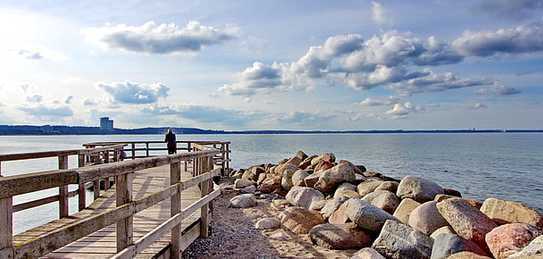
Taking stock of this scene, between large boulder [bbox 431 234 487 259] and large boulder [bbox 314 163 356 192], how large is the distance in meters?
→ 7.29

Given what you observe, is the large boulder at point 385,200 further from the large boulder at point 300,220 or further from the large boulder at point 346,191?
the large boulder at point 300,220

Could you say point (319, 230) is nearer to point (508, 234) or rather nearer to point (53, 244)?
point (508, 234)

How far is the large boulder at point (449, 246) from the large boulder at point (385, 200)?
3653 mm

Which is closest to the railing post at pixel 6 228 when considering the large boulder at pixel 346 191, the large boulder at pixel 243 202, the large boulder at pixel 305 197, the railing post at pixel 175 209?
the railing post at pixel 175 209

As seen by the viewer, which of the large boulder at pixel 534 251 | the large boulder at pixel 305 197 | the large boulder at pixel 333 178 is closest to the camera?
the large boulder at pixel 534 251

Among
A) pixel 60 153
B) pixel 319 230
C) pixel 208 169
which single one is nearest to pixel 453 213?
pixel 319 230

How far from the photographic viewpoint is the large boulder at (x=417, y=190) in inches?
460

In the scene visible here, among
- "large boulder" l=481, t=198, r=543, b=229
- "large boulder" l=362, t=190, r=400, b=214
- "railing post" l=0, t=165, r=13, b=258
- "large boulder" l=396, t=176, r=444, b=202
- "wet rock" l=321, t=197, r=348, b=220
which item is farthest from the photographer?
"large boulder" l=396, t=176, r=444, b=202

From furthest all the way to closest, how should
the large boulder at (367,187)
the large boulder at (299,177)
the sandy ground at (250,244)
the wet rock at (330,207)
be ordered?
the large boulder at (299,177), the large boulder at (367,187), the wet rock at (330,207), the sandy ground at (250,244)

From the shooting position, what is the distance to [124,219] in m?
4.27

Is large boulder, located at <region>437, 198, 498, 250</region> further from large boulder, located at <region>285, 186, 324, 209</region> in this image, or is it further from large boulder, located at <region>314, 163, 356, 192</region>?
large boulder, located at <region>314, 163, 356, 192</region>

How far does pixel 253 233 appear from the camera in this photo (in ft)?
31.6

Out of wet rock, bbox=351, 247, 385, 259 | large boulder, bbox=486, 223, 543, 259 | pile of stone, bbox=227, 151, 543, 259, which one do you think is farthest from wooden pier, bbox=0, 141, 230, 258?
large boulder, bbox=486, 223, 543, 259

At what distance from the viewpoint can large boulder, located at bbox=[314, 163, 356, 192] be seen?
47.7 feet
